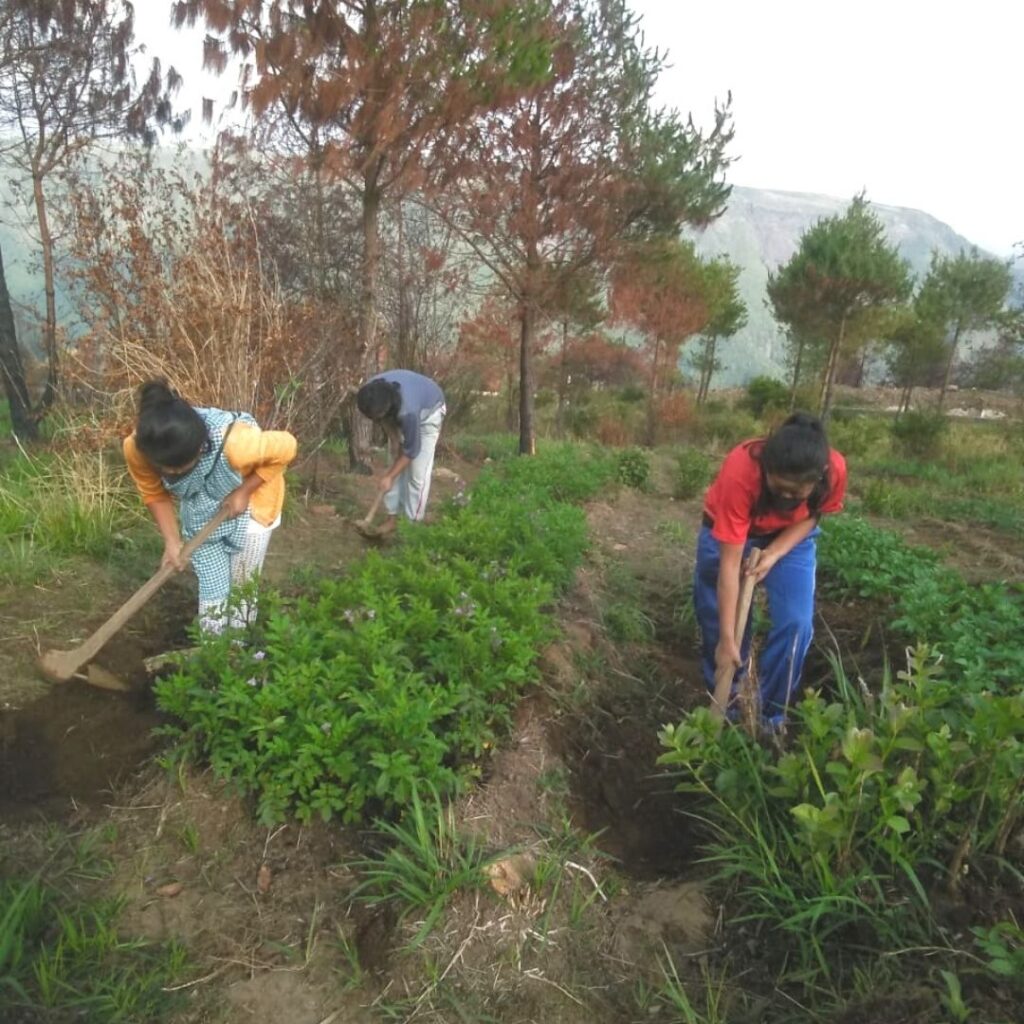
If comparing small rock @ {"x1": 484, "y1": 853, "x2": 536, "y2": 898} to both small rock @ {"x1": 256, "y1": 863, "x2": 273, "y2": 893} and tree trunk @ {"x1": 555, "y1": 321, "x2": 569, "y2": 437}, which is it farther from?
tree trunk @ {"x1": 555, "y1": 321, "x2": 569, "y2": 437}

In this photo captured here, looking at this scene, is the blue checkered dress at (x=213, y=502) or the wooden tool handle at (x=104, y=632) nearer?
the wooden tool handle at (x=104, y=632)

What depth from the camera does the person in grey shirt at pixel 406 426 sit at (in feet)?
15.2

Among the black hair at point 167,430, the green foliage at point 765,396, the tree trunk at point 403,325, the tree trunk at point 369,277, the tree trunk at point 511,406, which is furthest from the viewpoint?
the green foliage at point 765,396

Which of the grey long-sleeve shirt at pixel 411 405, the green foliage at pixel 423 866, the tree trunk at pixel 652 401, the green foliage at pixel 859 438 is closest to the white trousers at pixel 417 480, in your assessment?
the grey long-sleeve shirt at pixel 411 405

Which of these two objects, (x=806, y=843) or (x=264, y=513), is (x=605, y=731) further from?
(x=264, y=513)

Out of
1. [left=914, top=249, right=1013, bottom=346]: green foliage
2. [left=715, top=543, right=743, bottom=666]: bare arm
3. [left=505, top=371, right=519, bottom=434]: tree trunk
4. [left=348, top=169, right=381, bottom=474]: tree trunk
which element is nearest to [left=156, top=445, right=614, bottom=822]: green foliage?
[left=715, top=543, right=743, bottom=666]: bare arm

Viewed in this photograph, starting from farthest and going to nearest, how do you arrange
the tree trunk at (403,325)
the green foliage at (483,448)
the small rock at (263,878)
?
the green foliage at (483,448) < the tree trunk at (403,325) < the small rock at (263,878)

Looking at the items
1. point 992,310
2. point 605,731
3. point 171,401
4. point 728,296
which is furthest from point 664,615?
point 992,310

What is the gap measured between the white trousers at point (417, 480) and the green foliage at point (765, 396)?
656 inches

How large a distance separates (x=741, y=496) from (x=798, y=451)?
30cm

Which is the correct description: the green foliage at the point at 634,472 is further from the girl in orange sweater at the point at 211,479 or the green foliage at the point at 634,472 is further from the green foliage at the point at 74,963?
the green foliage at the point at 74,963

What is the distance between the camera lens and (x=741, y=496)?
8.50 ft

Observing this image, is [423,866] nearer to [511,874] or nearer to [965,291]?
[511,874]

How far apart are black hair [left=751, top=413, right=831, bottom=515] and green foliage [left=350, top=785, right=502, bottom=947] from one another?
1.55 meters
